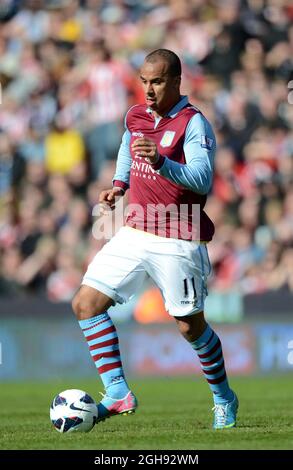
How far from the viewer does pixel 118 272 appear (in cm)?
805

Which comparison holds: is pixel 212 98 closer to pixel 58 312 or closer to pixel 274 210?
pixel 274 210

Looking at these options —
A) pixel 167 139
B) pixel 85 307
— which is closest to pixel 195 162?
pixel 167 139

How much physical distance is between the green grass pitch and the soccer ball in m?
0.08

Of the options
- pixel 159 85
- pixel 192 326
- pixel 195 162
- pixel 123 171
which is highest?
pixel 159 85

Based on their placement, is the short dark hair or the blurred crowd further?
the blurred crowd

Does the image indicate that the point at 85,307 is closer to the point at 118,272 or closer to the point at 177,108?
the point at 118,272

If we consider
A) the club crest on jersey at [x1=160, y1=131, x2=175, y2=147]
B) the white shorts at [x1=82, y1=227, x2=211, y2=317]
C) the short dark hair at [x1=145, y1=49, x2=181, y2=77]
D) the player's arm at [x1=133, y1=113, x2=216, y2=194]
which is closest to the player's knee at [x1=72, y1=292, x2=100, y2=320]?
the white shorts at [x1=82, y1=227, x2=211, y2=317]

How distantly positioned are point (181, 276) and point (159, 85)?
4.37 ft

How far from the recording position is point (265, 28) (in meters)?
18.1

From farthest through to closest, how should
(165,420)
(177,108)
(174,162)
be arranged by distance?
(165,420) < (177,108) < (174,162)

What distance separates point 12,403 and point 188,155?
5050 mm

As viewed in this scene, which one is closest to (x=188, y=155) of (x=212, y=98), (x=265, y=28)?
(x=212, y=98)

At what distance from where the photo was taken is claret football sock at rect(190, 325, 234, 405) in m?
8.12

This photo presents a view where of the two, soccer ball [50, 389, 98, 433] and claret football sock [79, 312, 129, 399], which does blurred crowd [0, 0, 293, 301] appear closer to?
claret football sock [79, 312, 129, 399]
